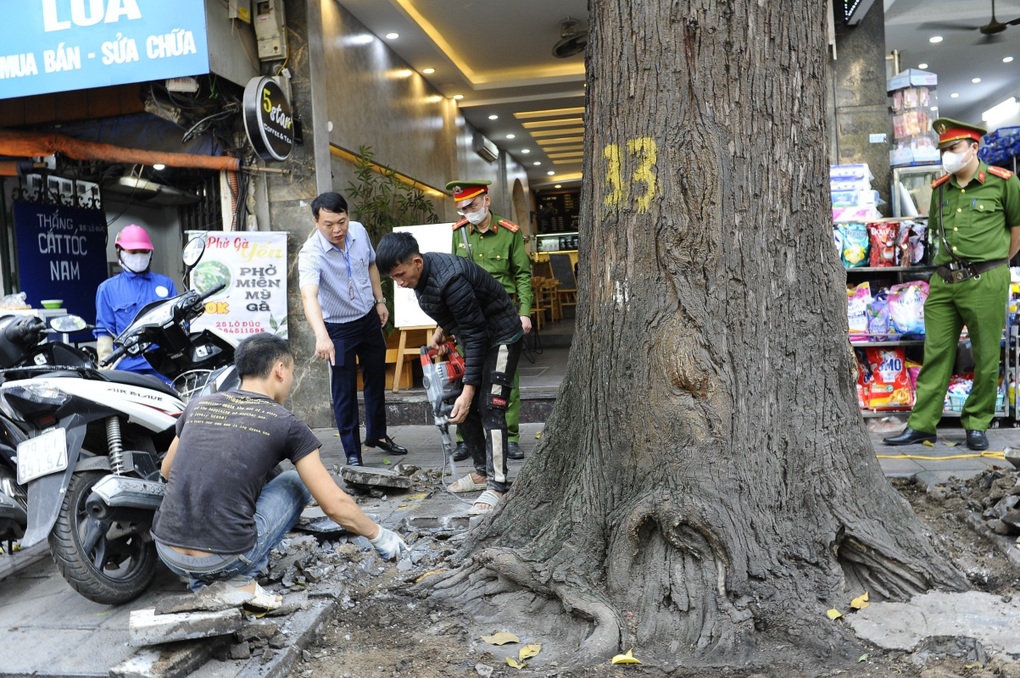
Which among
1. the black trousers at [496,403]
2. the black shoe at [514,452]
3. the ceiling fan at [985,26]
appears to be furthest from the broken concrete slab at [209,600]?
the ceiling fan at [985,26]

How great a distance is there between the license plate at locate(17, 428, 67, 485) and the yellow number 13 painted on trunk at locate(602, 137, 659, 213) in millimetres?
2597

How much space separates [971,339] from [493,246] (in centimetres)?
352

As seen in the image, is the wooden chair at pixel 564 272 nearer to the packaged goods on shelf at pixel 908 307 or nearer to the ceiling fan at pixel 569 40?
the ceiling fan at pixel 569 40

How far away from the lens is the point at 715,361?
10.3ft

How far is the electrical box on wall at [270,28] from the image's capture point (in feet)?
25.2

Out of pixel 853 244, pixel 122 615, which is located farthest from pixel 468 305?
pixel 853 244

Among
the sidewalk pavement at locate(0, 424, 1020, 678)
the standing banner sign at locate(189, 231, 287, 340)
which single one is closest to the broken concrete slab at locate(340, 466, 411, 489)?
the sidewalk pavement at locate(0, 424, 1020, 678)

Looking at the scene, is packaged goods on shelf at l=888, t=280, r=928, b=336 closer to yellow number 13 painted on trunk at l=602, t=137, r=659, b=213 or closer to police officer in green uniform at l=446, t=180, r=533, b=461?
police officer in green uniform at l=446, t=180, r=533, b=461

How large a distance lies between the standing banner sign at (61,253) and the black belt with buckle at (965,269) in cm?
825

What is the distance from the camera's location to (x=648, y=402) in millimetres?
3186

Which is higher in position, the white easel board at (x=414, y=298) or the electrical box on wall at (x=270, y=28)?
the electrical box on wall at (x=270, y=28)

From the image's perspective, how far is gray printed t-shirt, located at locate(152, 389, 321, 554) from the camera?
3.25 m

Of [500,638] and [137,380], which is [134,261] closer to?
[137,380]

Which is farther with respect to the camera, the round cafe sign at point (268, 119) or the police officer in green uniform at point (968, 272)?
the round cafe sign at point (268, 119)
